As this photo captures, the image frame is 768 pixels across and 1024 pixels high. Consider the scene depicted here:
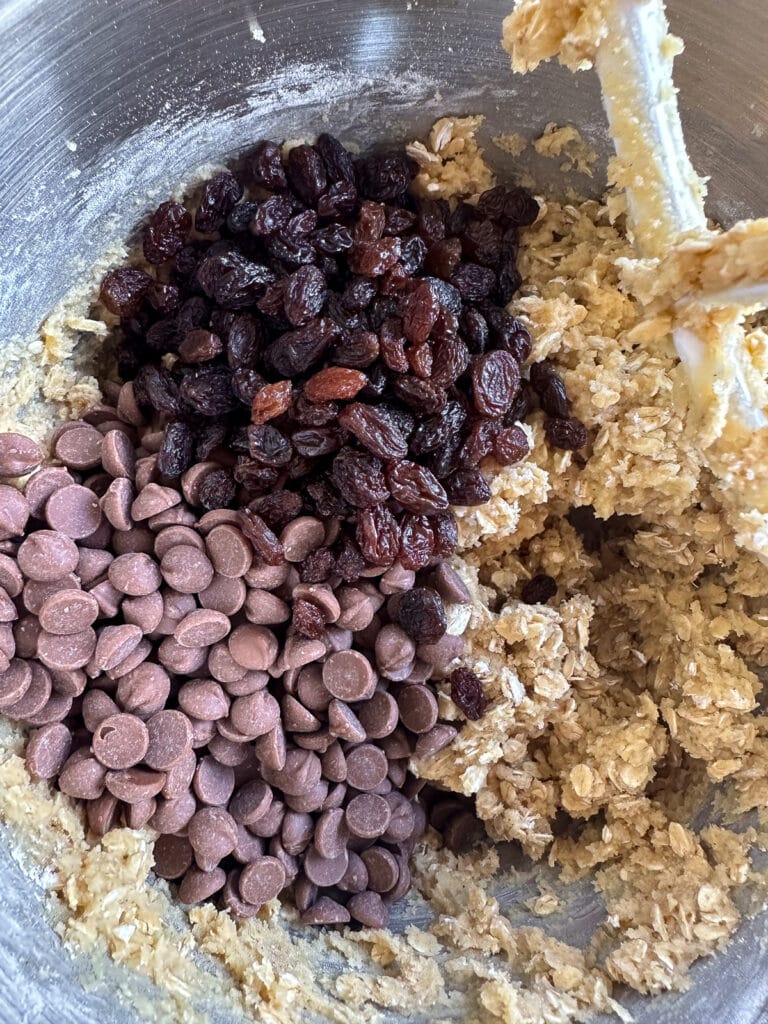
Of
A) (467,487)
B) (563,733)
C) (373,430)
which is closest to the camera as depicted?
(373,430)

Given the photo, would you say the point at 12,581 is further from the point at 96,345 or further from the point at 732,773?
the point at 732,773

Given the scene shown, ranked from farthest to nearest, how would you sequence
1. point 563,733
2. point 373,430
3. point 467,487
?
1. point 563,733
2. point 467,487
3. point 373,430

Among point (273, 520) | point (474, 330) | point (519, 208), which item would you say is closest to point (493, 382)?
point (474, 330)

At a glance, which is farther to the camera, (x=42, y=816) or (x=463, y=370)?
(x=463, y=370)

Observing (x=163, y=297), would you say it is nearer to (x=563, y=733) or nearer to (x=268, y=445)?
(x=268, y=445)

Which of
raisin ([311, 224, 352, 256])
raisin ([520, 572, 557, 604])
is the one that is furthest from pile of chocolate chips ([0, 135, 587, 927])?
raisin ([520, 572, 557, 604])

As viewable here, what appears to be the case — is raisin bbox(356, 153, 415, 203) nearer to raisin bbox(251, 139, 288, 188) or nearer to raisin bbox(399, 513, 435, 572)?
raisin bbox(251, 139, 288, 188)

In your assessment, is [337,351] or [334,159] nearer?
[337,351]

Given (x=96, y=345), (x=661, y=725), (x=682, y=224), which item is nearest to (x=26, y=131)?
(x=96, y=345)
